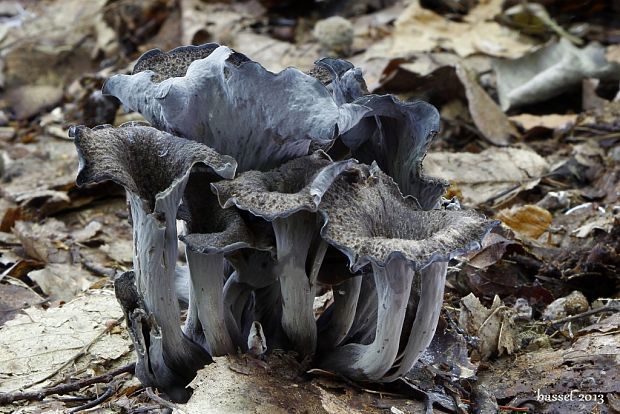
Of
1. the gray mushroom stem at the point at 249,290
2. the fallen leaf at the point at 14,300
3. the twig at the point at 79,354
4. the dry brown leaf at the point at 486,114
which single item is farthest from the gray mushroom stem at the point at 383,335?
the dry brown leaf at the point at 486,114

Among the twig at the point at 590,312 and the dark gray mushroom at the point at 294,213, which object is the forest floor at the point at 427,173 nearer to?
the twig at the point at 590,312

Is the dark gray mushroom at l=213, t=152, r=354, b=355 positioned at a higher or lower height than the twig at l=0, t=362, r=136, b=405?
higher

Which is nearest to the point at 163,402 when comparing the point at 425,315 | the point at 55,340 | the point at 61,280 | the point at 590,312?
the point at 425,315

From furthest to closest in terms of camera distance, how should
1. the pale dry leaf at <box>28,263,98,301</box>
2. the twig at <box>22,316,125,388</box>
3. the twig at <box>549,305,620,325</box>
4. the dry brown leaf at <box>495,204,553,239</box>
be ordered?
the dry brown leaf at <box>495,204,553,239</box> → the pale dry leaf at <box>28,263,98,301</box> → the twig at <box>549,305,620,325</box> → the twig at <box>22,316,125,388</box>

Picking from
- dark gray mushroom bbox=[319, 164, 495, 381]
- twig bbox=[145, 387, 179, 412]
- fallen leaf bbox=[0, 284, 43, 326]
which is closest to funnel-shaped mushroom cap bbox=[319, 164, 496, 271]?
dark gray mushroom bbox=[319, 164, 495, 381]

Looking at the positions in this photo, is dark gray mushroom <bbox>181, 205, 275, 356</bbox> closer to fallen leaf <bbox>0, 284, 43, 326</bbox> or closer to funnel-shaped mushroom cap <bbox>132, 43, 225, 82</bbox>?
funnel-shaped mushroom cap <bbox>132, 43, 225, 82</bbox>

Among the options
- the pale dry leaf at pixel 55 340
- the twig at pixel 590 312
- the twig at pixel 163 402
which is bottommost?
the pale dry leaf at pixel 55 340

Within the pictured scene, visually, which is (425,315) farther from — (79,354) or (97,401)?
(79,354)
